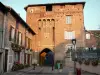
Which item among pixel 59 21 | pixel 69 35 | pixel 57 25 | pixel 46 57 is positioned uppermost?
pixel 59 21

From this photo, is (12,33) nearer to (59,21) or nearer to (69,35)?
(69,35)

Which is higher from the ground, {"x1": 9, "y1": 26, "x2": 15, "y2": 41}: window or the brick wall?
the brick wall

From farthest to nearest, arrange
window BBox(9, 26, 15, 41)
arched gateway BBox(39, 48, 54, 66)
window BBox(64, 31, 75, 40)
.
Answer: arched gateway BBox(39, 48, 54, 66) < window BBox(64, 31, 75, 40) < window BBox(9, 26, 15, 41)

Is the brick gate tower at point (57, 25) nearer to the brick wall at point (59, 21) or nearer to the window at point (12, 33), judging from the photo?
the brick wall at point (59, 21)

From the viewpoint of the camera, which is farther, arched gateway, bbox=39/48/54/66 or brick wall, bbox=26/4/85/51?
arched gateway, bbox=39/48/54/66

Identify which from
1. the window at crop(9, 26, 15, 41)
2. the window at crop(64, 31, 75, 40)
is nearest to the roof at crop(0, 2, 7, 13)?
the window at crop(9, 26, 15, 41)

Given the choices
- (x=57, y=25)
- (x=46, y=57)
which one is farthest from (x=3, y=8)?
(x=46, y=57)

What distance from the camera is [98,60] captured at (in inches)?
690

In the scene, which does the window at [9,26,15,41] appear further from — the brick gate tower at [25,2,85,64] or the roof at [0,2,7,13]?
the brick gate tower at [25,2,85,64]

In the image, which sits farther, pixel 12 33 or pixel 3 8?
pixel 12 33

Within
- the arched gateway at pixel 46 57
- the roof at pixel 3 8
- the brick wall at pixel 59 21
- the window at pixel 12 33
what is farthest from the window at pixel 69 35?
the roof at pixel 3 8

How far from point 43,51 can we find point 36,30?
509 cm

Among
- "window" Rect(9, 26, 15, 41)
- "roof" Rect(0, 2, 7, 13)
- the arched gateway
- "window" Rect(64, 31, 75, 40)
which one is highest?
"roof" Rect(0, 2, 7, 13)

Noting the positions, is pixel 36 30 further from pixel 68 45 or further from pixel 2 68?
pixel 2 68
